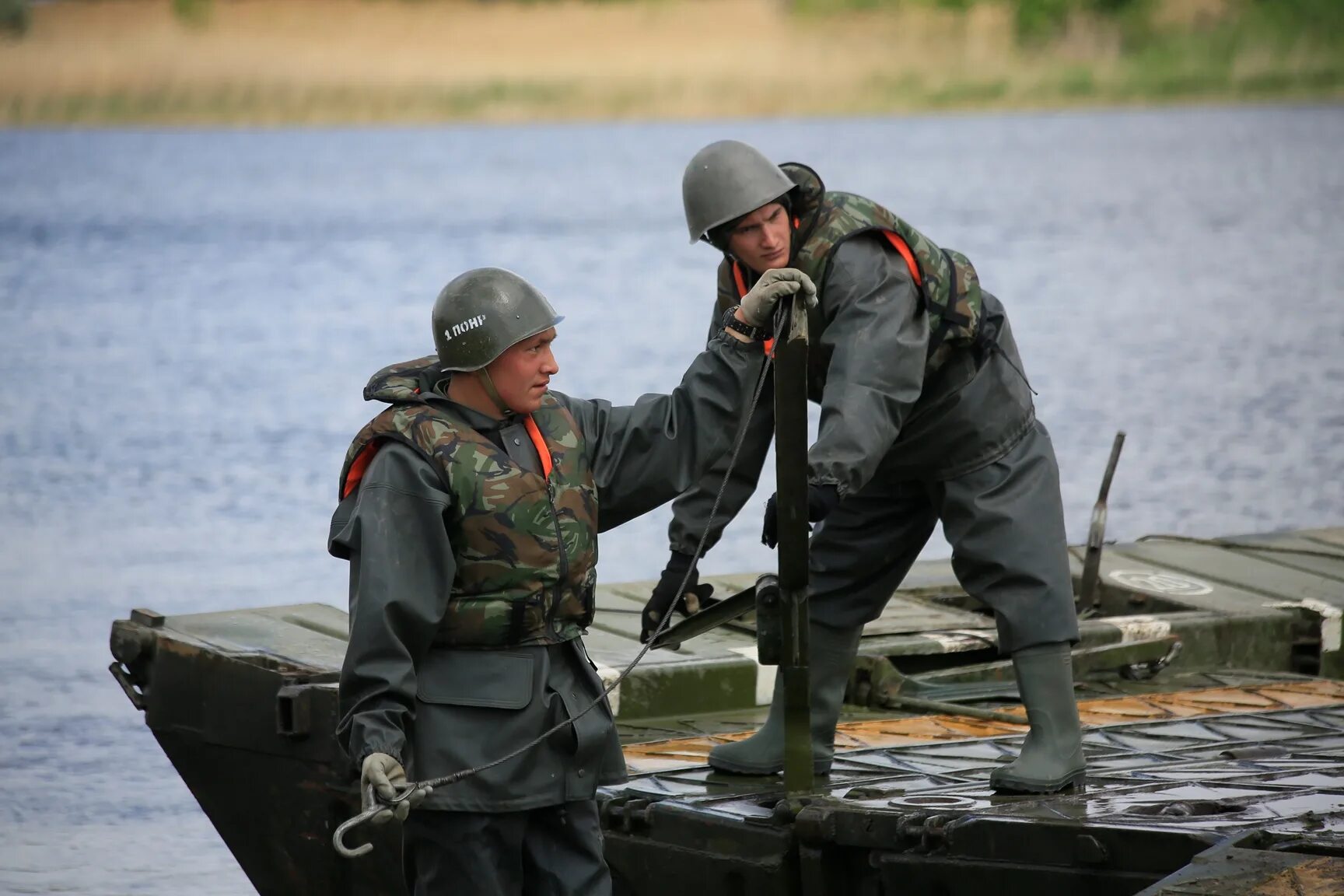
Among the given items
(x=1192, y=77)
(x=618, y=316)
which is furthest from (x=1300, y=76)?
(x=618, y=316)

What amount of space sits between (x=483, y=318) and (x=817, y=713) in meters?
1.82

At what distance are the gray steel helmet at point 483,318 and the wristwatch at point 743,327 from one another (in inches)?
15.2

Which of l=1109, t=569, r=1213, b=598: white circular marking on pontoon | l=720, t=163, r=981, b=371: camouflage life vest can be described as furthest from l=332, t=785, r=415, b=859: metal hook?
l=1109, t=569, r=1213, b=598: white circular marking on pontoon

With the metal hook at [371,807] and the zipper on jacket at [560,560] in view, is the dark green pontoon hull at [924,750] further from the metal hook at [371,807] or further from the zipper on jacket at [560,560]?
the metal hook at [371,807]

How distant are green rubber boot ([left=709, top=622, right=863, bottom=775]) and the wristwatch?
137cm

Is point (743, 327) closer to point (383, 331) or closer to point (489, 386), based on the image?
point (489, 386)

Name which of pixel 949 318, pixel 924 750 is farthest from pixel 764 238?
pixel 924 750

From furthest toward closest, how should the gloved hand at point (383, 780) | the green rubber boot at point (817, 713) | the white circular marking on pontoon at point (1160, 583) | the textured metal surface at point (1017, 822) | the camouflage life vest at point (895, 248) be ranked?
1. the white circular marking on pontoon at point (1160, 583)
2. the green rubber boot at point (817, 713)
3. the camouflage life vest at point (895, 248)
4. the textured metal surface at point (1017, 822)
5. the gloved hand at point (383, 780)

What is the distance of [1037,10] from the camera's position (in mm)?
51812

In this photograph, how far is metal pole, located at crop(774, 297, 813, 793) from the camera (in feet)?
17.0

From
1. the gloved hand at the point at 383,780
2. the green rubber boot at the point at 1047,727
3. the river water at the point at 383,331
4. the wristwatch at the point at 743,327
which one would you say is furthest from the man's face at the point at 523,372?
the river water at the point at 383,331

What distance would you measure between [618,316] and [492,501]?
81.0 ft

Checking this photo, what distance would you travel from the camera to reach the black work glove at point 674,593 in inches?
221

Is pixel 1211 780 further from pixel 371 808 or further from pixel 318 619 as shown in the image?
pixel 318 619
